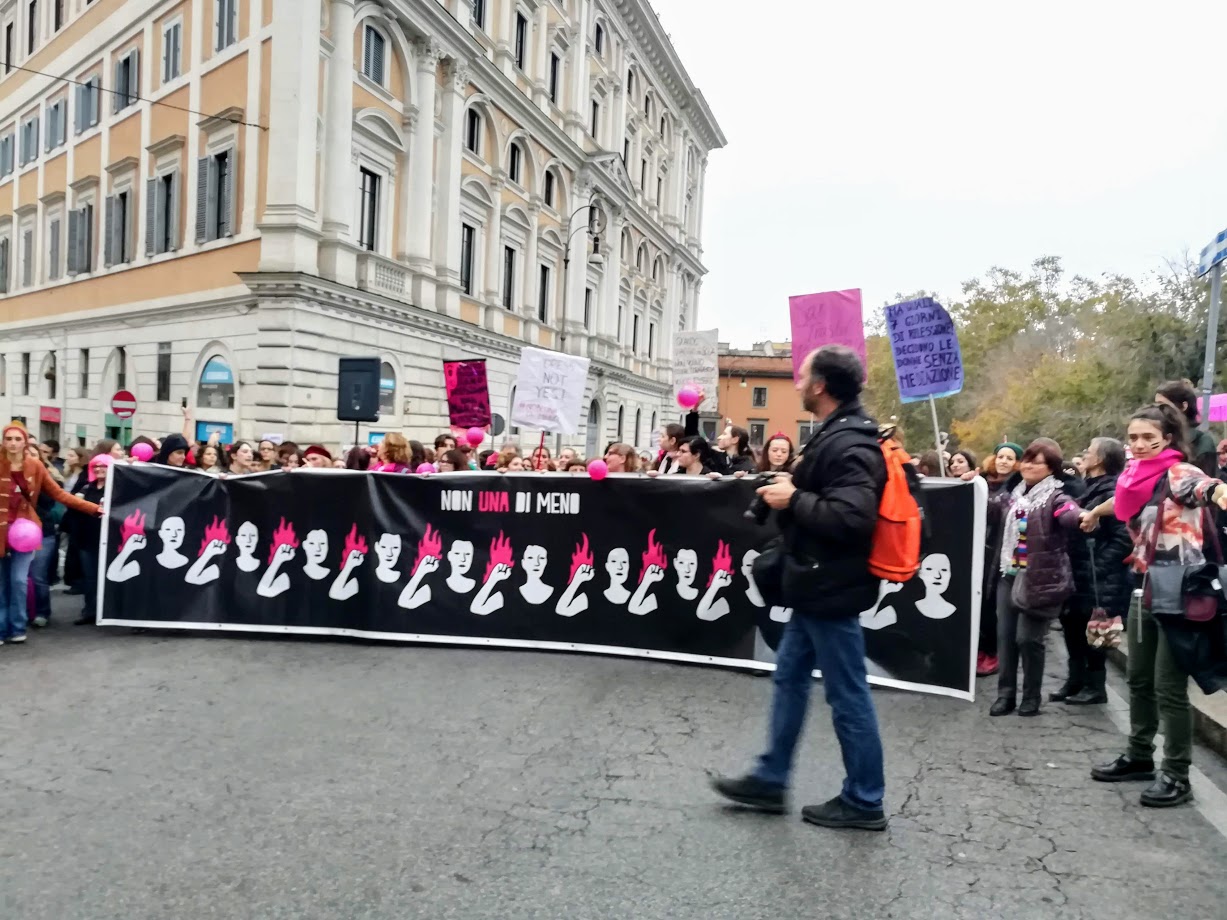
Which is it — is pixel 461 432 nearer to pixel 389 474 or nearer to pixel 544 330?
pixel 389 474

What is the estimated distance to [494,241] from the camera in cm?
3019

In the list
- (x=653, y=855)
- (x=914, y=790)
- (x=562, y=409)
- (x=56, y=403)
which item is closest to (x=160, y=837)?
(x=653, y=855)

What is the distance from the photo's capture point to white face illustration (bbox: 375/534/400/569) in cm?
712

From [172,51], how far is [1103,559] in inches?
1000

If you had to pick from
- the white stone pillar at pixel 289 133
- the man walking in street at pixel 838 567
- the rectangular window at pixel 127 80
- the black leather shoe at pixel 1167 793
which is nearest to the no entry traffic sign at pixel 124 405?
the white stone pillar at pixel 289 133

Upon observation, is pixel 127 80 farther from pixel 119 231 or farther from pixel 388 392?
pixel 388 392

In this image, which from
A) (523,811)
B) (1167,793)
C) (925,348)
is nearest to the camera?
(523,811)

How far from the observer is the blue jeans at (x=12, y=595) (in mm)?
6949

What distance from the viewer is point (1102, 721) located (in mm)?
5543

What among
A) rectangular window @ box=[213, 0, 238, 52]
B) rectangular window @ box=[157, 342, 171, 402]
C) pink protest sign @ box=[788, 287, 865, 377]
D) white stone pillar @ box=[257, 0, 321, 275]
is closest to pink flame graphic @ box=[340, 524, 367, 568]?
pink protest sign @ box=[788, 287, 865, 377]

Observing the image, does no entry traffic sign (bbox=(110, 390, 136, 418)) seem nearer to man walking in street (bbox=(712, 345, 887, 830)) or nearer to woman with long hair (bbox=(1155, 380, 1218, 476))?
man walking in street (bbox=(712, 345, 887, 830))

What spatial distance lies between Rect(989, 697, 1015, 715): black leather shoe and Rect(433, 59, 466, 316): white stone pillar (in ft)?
74.6

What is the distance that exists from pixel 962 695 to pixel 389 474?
166 inches

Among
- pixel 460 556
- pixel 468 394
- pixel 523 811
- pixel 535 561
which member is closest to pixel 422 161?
pixel 468 394
